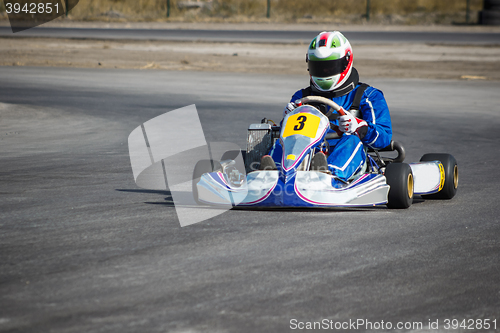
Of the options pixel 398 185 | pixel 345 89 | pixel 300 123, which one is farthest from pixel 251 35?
pixel 398 185

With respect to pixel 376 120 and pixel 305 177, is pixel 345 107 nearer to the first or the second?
pixel 376 120

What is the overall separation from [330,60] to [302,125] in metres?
0.85

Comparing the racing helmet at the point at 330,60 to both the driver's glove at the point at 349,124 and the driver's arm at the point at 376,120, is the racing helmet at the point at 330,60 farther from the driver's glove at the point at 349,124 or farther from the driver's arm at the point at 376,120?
the driver's glove at the point at 349,124

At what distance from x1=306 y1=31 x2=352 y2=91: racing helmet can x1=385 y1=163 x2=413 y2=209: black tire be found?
997 mm

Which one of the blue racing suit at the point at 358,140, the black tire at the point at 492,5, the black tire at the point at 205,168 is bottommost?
the black tire at the point at 492,5

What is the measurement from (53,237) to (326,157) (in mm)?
2197

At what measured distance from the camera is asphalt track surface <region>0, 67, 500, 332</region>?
3.31 meters

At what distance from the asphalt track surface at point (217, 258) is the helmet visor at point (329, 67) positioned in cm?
131

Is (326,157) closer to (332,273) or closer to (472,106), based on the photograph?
(332,273)

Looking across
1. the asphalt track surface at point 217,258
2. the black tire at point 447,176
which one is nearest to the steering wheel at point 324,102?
the asphalt track surface at point 217,258

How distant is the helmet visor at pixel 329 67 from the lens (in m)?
6.22

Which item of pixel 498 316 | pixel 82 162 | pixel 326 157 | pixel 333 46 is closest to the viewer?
pixel 498 316

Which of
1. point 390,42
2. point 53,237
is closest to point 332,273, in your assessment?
point 53,237

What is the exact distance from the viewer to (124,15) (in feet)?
126
